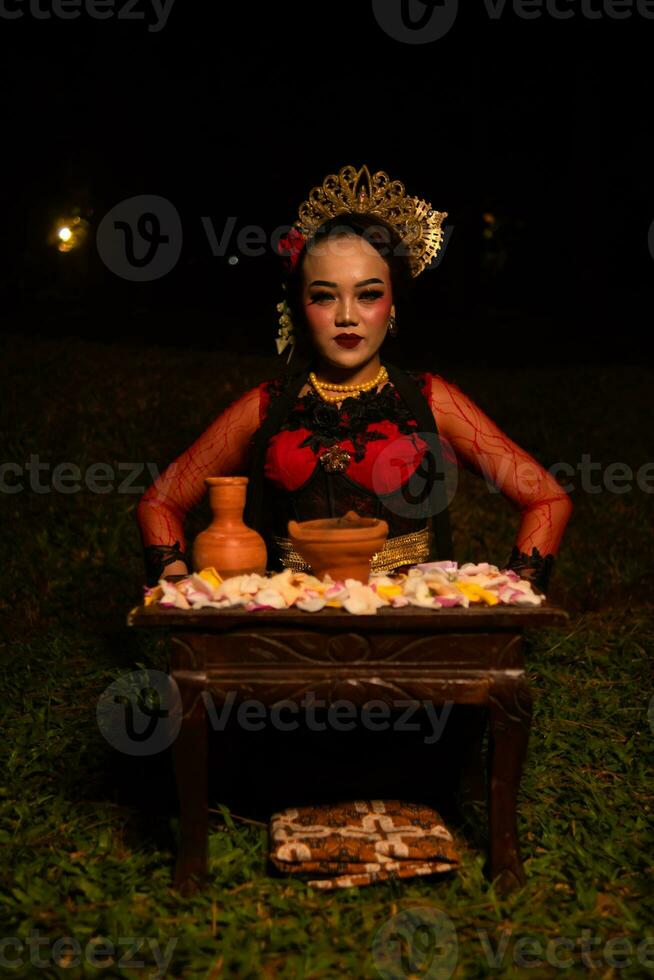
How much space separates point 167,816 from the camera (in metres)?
3.58

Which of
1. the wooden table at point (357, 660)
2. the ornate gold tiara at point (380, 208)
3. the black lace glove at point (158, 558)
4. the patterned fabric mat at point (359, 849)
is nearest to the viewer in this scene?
the wooden table at point (357, 660)

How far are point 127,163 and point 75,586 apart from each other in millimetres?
10231

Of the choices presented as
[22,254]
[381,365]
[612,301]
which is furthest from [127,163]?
[381,365]

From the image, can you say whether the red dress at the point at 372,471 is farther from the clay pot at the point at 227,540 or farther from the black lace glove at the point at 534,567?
the clay pot at the point at 227,540

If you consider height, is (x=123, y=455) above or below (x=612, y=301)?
below

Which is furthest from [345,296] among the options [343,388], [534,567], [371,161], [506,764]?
[371,161]

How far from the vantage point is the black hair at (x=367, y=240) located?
11.8ft

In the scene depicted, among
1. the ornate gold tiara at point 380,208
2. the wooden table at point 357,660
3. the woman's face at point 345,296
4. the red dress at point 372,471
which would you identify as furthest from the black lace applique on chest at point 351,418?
the wooden table at point 357,660

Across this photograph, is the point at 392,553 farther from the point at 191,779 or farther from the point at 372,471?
the point at 191,779

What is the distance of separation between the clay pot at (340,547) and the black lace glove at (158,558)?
67 cm

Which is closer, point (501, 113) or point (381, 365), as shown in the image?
point (381, 365)

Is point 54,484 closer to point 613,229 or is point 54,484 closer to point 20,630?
point 20,630

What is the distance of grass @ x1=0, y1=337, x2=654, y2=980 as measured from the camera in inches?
113

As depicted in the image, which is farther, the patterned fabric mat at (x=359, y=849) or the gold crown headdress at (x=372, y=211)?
the gold crown headdress at (x=372, y=211)
